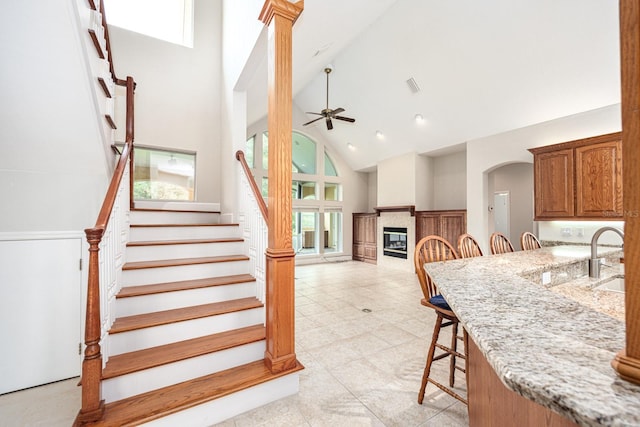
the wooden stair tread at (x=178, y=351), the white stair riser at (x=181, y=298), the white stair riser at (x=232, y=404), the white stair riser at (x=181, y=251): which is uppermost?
the white stair riser at (x=181, y=251)

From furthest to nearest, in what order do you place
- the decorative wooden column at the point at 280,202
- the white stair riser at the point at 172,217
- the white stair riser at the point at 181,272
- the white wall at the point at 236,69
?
1. the white stair riser at the point at 172,217
2. the white wall at the point at 236,69
3. the white stair riser at the point at 181,272
4. the decorative wooden column at the point at 280,202

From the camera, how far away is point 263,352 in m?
2.22

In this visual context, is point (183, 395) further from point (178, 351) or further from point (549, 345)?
point (549, 345)

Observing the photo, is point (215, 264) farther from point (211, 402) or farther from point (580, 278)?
point (580, 278)

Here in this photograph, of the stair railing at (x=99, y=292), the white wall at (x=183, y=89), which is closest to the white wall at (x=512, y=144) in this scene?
the white wall at (x=183, y=89)

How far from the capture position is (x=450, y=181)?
7.20m

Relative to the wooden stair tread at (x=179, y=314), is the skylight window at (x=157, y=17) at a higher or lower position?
higher

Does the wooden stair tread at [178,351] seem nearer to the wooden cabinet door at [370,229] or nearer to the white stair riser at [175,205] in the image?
the white stair riser at [175,205]

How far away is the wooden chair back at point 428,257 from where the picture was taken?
192 centimetres

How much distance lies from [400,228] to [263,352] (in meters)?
5.85

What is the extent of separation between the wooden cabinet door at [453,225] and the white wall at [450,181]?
3.09 ft

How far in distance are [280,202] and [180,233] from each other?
1.69 m

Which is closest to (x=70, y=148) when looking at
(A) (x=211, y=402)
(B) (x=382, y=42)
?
(A) (x=211, y=402)

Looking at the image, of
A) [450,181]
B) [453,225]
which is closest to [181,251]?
[453,225]
